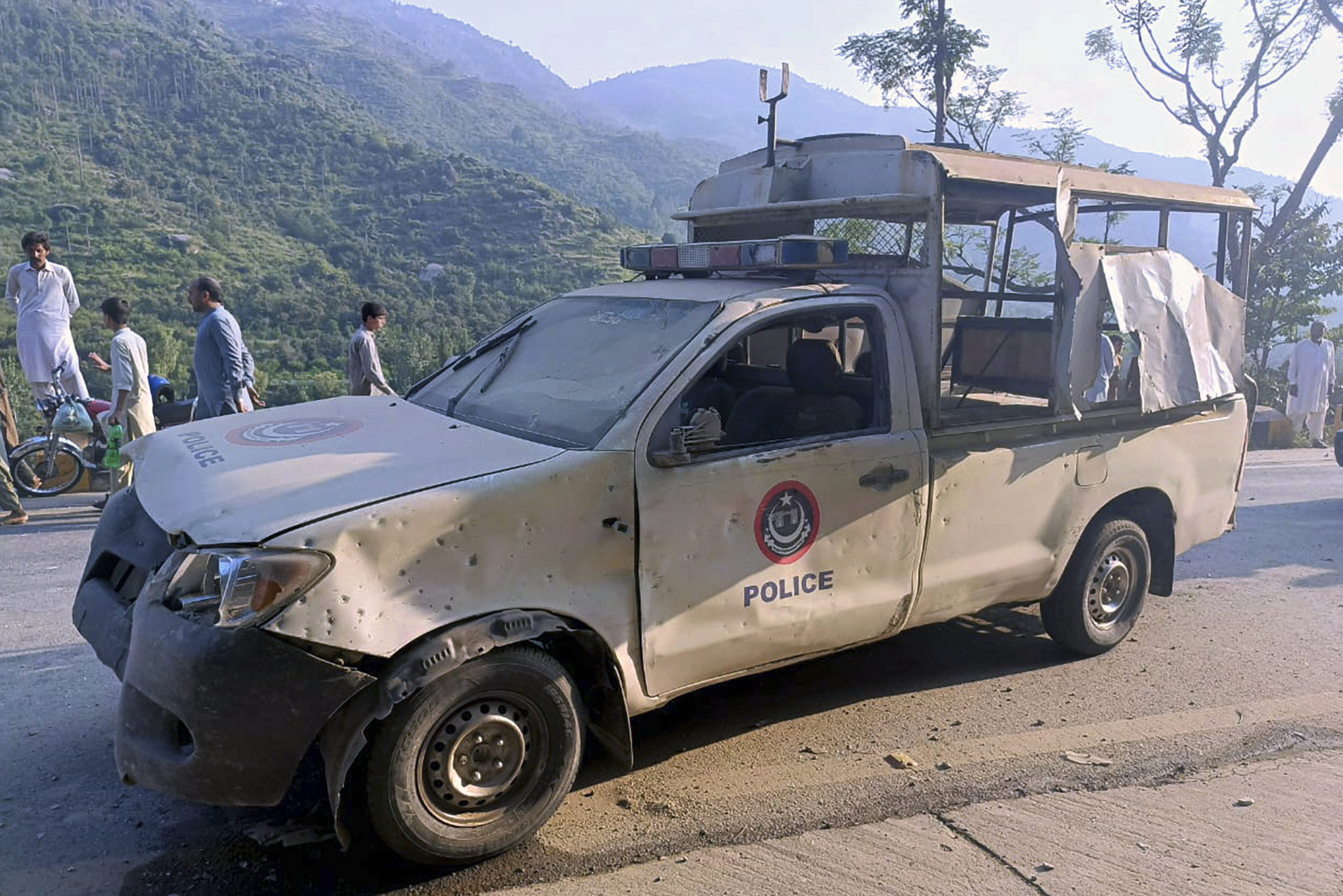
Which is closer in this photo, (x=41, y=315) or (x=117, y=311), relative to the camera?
(x=117, y=311)

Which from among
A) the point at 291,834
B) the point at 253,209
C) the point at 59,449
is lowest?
the point at 291,834

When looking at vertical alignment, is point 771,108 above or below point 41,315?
above

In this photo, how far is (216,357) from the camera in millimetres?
7246

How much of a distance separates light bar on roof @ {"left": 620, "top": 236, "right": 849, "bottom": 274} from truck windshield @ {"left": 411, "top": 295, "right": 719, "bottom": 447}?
1.38 ft

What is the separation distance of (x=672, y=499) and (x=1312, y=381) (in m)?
14.6

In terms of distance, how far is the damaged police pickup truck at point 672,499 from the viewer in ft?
9.46

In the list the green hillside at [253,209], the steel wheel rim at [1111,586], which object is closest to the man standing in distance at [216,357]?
the steel wheel rim at [1111,586]

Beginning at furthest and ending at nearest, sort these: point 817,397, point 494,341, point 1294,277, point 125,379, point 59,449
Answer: point 1294,277 → point 59,449 → point 125,379 → point 494,341 → point 817,397

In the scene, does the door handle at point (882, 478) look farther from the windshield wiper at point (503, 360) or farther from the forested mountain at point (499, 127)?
the forested mountain at point (499, 127)

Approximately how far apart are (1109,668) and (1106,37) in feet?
70.9

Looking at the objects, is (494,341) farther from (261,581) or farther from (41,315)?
(41,315)

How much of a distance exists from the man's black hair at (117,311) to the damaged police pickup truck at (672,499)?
4.11 metres

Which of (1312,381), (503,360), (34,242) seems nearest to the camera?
(503,360)

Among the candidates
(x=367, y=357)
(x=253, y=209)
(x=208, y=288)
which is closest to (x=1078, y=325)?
(x=208, y=288)
